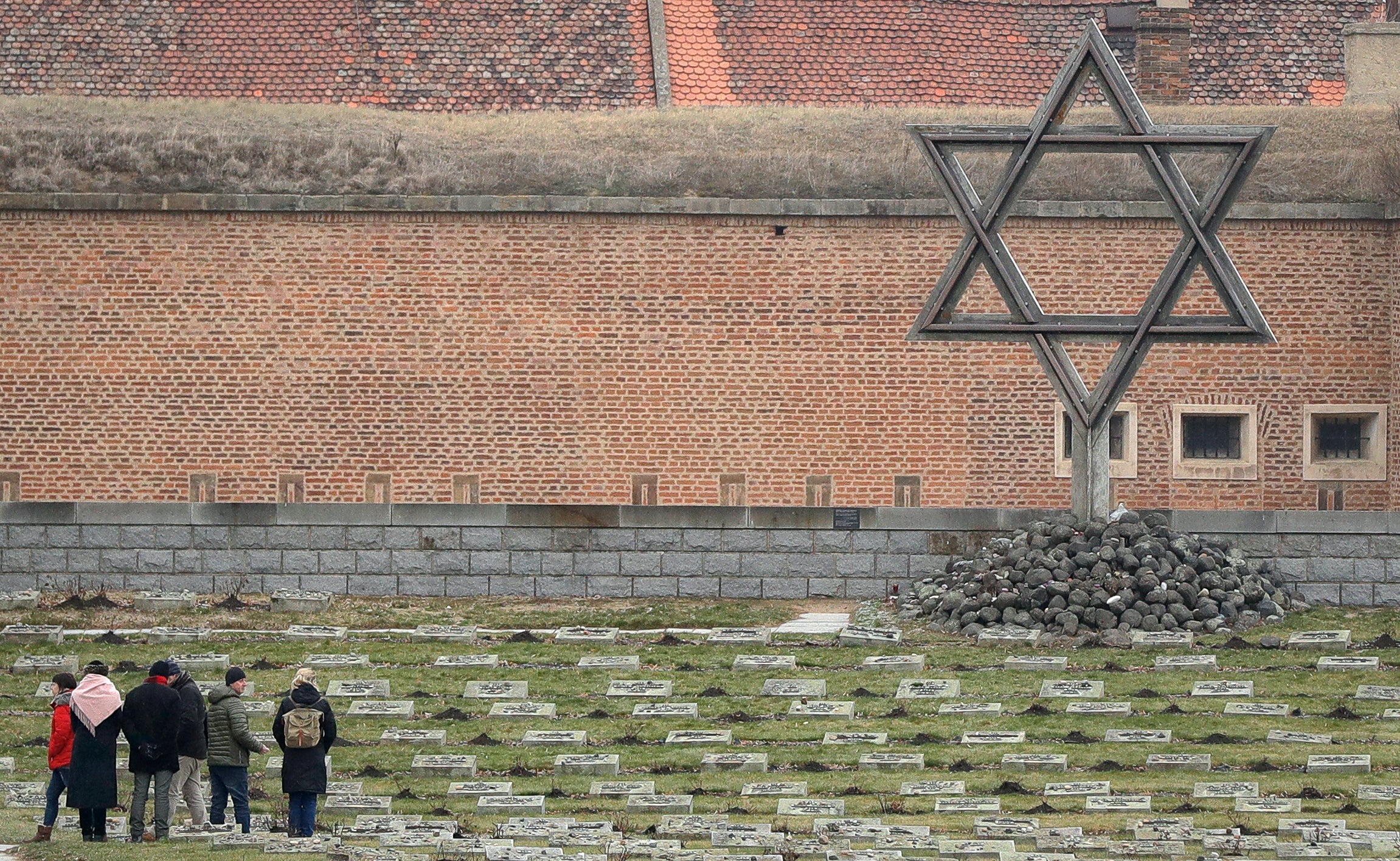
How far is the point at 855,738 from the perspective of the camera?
1677cm

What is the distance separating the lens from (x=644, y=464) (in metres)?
24.6

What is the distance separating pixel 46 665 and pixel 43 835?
614 centimetres

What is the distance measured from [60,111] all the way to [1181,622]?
1479cm

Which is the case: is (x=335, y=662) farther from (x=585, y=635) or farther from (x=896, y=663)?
(x=896, y=663)

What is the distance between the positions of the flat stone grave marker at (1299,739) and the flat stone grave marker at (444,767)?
5482 millimetres

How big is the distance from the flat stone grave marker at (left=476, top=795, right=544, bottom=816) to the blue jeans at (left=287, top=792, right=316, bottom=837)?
1.09 m

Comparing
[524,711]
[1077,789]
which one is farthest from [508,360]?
[1077,789]

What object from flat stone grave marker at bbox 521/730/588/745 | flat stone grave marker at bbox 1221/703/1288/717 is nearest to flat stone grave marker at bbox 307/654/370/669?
flat stone grave marker at bbox 521/730/588/745

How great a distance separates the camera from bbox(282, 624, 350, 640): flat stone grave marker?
20.7 m

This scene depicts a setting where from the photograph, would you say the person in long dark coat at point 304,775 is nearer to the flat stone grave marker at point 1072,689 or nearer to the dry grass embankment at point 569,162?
the flat stone grave marker at point 1072,689

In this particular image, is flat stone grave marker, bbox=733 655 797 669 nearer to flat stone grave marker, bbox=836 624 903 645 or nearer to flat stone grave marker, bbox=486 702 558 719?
flat stone grave marker, bbox=836 624 903 645

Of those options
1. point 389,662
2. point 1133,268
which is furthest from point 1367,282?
point 389,662

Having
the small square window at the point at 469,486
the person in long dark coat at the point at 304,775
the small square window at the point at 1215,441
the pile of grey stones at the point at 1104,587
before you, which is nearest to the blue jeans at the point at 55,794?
the person in long dark coat at the point at 304,775

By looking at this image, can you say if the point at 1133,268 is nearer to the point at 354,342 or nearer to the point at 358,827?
the point at 354,342
